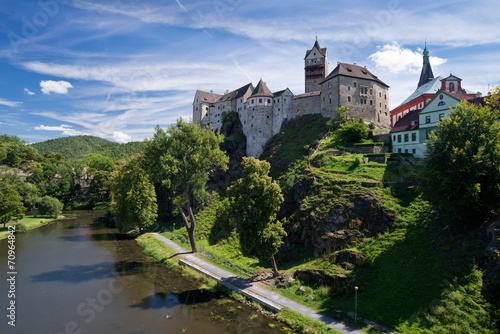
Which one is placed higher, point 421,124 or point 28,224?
point 421,124

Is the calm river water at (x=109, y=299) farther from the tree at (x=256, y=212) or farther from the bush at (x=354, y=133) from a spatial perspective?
the bush at (x=354, y=133)

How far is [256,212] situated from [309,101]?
40.9 m

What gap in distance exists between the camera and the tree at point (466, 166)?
20297 mm

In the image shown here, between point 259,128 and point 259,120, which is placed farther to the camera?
point 259,120

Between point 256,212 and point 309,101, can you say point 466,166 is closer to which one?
point 256,212

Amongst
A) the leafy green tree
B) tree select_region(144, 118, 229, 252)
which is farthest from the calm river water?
the leafy green tree

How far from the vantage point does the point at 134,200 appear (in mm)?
45000

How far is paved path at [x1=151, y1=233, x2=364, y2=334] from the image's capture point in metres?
17.8

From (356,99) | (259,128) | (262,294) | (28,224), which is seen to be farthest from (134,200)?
(356,99)

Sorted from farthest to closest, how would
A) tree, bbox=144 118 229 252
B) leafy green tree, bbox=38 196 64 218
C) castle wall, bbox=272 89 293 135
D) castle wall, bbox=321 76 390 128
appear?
leafy green tree, bbox=38 196 64 218
castle wall, bbox=272 89 293 135
castle wall, bbox=321 76 390 128
tree, bbox=144 118 229 252

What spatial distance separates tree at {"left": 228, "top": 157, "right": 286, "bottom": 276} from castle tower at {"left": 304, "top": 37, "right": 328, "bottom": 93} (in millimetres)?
48044

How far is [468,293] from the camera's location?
56.6 feet

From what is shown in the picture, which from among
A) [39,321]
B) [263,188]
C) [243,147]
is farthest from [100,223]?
[263,188]

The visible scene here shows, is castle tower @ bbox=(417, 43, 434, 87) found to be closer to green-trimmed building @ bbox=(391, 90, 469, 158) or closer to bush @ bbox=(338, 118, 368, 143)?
green-trimmed building @ bbox=(391, 90, 469, 158)
